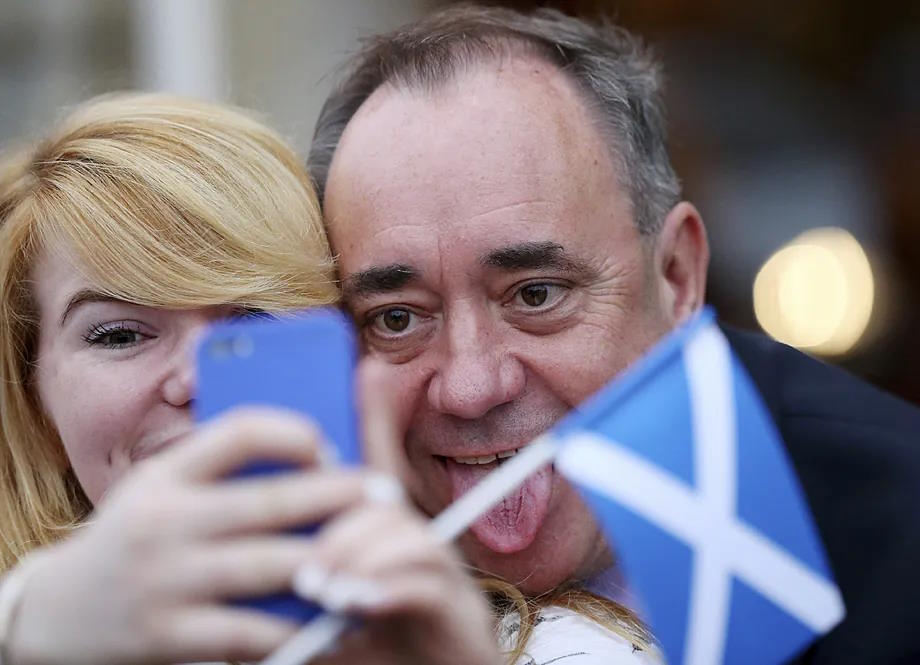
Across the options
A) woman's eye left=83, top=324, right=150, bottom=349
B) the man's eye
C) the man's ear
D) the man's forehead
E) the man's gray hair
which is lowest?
woman's eye left=83, top=324, right=150, bottom=349

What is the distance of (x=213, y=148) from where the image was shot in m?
1.97

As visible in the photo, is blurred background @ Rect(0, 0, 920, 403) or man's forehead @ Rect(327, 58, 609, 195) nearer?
man's forehead @ Rect(327, 58, 609, 195)

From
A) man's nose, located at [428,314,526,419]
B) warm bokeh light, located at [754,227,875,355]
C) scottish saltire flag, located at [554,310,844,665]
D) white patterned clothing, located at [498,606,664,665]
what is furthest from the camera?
warm bokeh light, located at [754,227,875,355]

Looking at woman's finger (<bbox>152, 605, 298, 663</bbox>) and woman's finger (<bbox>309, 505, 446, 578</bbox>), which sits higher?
woman's finger (<bbox>309, 505, 446, 578</bbox>)

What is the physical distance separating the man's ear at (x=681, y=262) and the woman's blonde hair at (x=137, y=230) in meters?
0.63

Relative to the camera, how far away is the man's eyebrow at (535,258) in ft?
6.43

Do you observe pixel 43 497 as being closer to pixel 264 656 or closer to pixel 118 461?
pixel 118 461

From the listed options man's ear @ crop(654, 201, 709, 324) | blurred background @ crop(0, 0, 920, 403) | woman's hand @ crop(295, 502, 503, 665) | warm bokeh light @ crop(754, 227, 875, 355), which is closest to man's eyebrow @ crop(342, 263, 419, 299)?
man's ear @ crop(654, 201, 709, 324)

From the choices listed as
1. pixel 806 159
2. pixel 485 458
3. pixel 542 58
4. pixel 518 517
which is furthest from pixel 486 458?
pixel 806 159

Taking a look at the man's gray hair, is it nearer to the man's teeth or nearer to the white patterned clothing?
the man's teeth

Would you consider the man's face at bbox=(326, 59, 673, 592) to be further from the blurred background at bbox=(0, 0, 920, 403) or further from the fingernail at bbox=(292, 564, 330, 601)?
the blurred background at bbox=(0, 0, 920, 403)

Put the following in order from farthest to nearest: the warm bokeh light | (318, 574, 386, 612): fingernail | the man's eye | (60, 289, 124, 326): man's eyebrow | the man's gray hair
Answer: the warm bokeh light → the man's gray hair → the man's eye → (60, 289, 124, 326): man's eyebrow → (318, 574, 386, 612): fingernail

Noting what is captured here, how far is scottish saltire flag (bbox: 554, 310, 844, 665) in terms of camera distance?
3.79 feet

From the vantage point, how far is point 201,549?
1.00 metres
